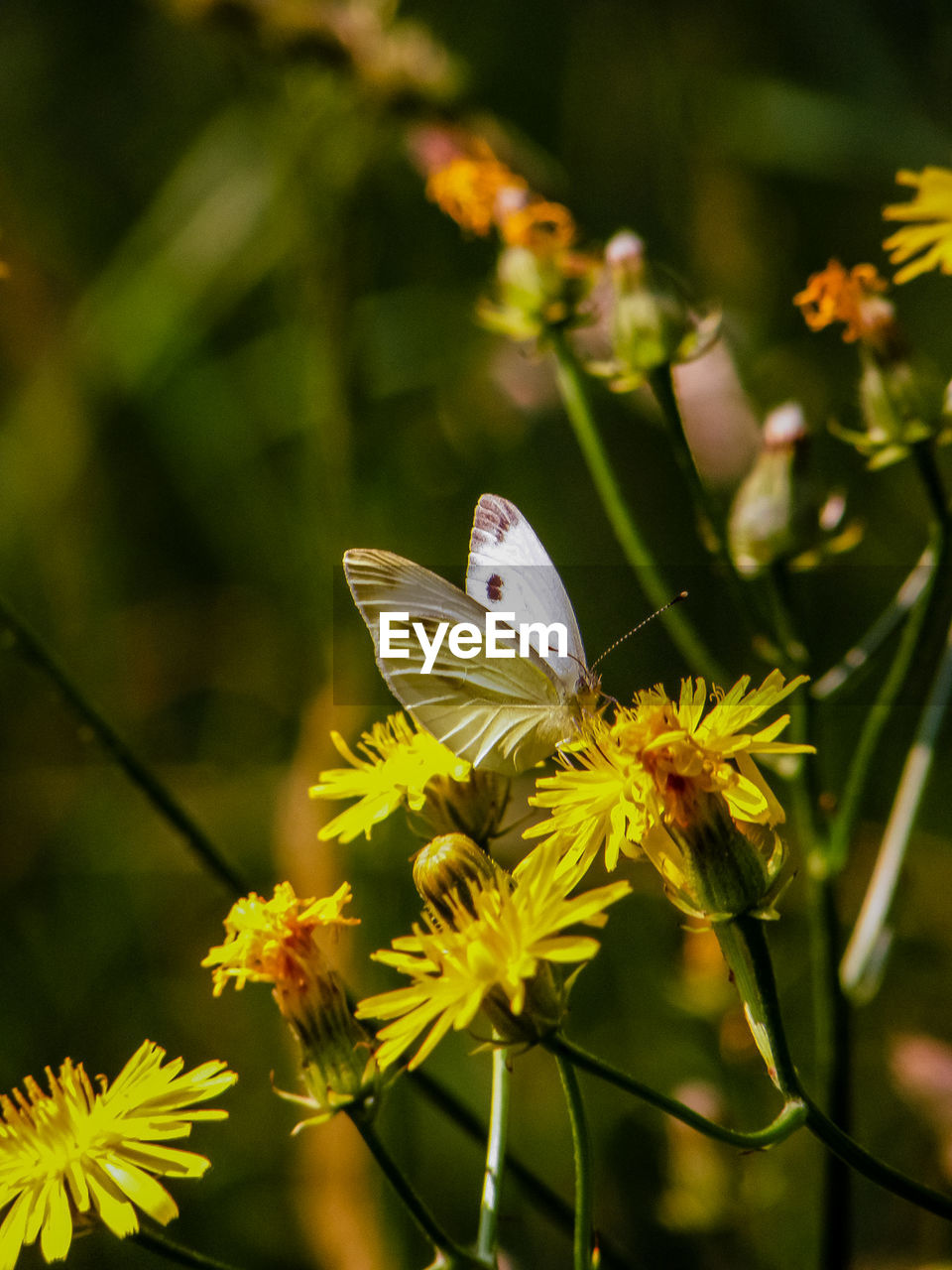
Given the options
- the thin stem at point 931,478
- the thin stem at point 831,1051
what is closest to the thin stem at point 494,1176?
the thin stem at point 831,1051

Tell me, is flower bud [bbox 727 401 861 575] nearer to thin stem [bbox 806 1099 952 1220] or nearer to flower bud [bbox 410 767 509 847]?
flower bud [bbox 410 767 509 847]

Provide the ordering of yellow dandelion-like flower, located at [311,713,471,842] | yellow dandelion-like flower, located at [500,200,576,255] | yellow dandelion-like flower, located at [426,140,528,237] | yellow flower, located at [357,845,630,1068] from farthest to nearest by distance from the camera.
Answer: yellow dandelion-like flower, located at [426,140,528,237] → yellow dandelion-like flower, located at [500,200,576,255] → yellow dandelion-like flower, located at [311,713,471,842] → yellow flower, located at [357,845,630,1068]

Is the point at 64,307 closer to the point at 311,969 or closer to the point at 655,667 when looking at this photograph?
the point at 655,667

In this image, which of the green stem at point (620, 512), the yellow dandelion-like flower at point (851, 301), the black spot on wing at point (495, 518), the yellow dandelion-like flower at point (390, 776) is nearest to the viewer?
the yellow dandelion-like flower at point (390, 776)

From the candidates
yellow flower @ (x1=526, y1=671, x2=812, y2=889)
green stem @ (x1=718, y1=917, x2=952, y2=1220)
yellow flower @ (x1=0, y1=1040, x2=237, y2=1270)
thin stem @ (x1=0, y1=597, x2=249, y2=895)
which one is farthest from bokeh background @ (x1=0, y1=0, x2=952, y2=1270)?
green stem @ (x1=718, y1=917, x2=952, y2=1220)

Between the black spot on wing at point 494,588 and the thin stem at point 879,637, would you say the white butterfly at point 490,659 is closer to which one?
the black spot on wing at point 494,588

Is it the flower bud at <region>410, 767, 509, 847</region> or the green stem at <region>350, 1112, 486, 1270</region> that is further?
the flower bud at <region>410, 767, 509, 847</region>

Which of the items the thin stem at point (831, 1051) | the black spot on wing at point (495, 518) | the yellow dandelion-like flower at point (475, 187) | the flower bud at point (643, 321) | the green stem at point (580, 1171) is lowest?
the thin stem at point (831, 1051)
